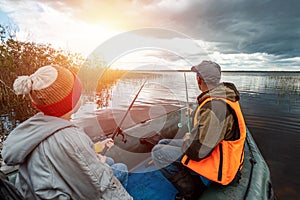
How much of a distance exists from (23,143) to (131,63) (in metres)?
2.93

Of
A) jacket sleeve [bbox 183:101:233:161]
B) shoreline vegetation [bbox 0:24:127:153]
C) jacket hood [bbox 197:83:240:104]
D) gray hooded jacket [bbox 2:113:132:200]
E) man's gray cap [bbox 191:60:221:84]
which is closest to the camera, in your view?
gray hooded jacket [bbox 2:113:132:200]

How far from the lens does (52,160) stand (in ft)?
3.12

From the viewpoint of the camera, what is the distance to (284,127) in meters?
6.75

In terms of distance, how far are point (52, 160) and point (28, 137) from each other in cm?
18

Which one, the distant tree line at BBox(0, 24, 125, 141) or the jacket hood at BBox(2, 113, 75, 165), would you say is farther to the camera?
the distant tree line at BBox(0, 24, 125, 141)

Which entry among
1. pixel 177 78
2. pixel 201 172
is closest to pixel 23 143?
pixel 201 172

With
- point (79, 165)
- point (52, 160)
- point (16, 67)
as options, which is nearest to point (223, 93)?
point (79, 165)

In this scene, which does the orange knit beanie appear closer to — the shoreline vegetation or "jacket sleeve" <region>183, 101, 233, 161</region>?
"jacket sleeve" <region>183, 101, 233, 161</region>

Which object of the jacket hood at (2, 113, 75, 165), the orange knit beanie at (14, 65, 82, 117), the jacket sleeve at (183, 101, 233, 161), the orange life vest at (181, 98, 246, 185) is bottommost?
the orange life vest at (181, 98, 246, 185)

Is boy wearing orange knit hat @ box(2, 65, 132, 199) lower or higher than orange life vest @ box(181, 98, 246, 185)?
higher

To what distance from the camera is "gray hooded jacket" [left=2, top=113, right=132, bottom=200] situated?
3.12 feet

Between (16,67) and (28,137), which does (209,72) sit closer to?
(28,137)

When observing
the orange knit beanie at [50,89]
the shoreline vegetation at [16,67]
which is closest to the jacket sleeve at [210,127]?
the orange knit beanie at [50,89]

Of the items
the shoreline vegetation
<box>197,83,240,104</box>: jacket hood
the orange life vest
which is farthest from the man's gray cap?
the shoreline vegetation
